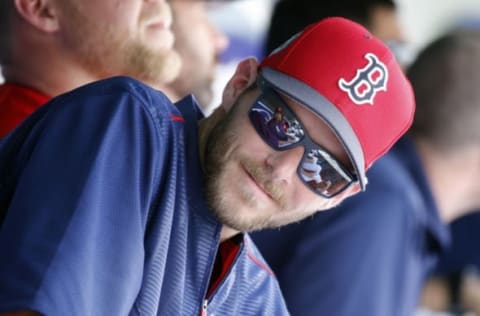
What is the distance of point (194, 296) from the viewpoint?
1.25 metres

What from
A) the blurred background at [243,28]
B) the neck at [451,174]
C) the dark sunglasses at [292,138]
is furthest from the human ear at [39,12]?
the neck at [451,174]

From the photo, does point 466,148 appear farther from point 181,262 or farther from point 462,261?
point 181,262

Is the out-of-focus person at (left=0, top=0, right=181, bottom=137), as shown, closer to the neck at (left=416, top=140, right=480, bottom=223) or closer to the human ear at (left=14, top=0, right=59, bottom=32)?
the human ear at (left=14, top=0, right=59, bottom=32)

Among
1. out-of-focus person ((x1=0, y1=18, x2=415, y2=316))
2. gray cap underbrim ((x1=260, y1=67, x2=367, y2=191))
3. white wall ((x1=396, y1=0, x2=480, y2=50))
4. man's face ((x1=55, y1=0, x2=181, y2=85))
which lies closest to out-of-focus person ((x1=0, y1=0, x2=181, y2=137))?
man's face ((x1=55, y1=0, x2=181, y2=85))

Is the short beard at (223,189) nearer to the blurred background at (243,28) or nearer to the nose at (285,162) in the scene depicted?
the nose at (285,162)

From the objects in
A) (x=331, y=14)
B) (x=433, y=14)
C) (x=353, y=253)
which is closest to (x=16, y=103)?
(x=353, y=253)

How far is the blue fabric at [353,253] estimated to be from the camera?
1766 millimetres

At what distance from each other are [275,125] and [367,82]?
125 millimetres

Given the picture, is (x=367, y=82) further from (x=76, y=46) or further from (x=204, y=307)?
(x=76, y=46)

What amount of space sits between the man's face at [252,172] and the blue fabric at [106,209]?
4cm

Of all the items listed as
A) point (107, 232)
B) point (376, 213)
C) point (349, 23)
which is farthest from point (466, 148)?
point (107, 232)

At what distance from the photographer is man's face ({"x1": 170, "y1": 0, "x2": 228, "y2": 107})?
7.14ft

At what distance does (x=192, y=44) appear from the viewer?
2.19 meters

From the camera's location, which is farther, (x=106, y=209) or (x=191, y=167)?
(x=191, y=167)
